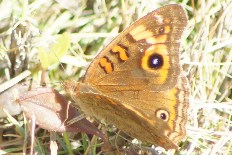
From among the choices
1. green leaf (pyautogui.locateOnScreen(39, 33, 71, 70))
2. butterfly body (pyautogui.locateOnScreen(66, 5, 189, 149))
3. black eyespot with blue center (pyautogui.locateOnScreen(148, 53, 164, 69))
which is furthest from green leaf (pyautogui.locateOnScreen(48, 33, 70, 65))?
black eyespot with blue center (pyautogui.locateOnScreen(148, 53, 164, 69))

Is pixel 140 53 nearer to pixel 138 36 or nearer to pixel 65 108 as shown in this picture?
pixel 138 36

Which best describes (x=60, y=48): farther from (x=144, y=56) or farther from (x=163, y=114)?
(x=163, y=114)

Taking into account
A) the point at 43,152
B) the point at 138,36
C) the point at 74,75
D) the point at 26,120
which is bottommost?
the point at 43,152

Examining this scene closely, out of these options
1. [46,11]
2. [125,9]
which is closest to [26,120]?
[46,11]

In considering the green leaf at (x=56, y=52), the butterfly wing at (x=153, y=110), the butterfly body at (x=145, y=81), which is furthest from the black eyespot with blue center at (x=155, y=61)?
the green leaf at (x=56, y=52)

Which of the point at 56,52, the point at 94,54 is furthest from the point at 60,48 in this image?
the point at 94,54

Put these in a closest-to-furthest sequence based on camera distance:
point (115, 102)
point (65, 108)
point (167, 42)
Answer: point (115, 102) < point (167, 42) < point (65, 108)

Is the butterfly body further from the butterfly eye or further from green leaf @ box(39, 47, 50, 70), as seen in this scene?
green leaf @ box(39, 47, 50, 70)

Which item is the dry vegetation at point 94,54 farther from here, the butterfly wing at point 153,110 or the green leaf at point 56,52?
the butterfly wing at point 153,110
